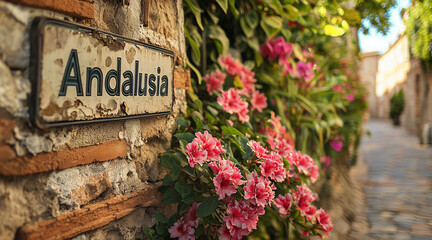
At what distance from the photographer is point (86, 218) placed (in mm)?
1037

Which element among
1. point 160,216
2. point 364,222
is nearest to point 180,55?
point 160,216

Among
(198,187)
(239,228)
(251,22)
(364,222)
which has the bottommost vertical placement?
(364,222)

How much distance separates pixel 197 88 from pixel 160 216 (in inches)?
35.4

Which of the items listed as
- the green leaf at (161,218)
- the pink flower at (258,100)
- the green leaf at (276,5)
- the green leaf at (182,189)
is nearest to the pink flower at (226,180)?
the green leaf at (182,189)

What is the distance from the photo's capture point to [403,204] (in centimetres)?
373

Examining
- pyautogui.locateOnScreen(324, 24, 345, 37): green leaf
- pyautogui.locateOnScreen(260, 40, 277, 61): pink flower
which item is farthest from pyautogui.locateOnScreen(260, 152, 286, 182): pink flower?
pyautogui.locateOnScreen(324, 24, 345, 37): green leaf

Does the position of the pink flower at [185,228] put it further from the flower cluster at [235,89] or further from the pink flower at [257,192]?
the flower cluster at [235,89]

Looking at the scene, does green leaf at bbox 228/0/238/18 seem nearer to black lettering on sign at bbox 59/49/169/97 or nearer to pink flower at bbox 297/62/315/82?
black lettering on sign at bbox 59/49/169/97

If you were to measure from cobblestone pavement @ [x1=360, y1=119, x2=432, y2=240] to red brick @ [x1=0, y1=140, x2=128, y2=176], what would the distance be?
252 cm

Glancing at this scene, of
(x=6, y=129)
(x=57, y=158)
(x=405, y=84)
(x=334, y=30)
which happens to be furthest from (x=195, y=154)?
(x=405, y=84)

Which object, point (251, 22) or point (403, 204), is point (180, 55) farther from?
point (403, 204)

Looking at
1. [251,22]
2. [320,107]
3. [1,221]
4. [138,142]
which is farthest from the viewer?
[320,107]

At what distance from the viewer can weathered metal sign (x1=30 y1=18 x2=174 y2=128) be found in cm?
85

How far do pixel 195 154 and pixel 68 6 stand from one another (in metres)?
0.68
